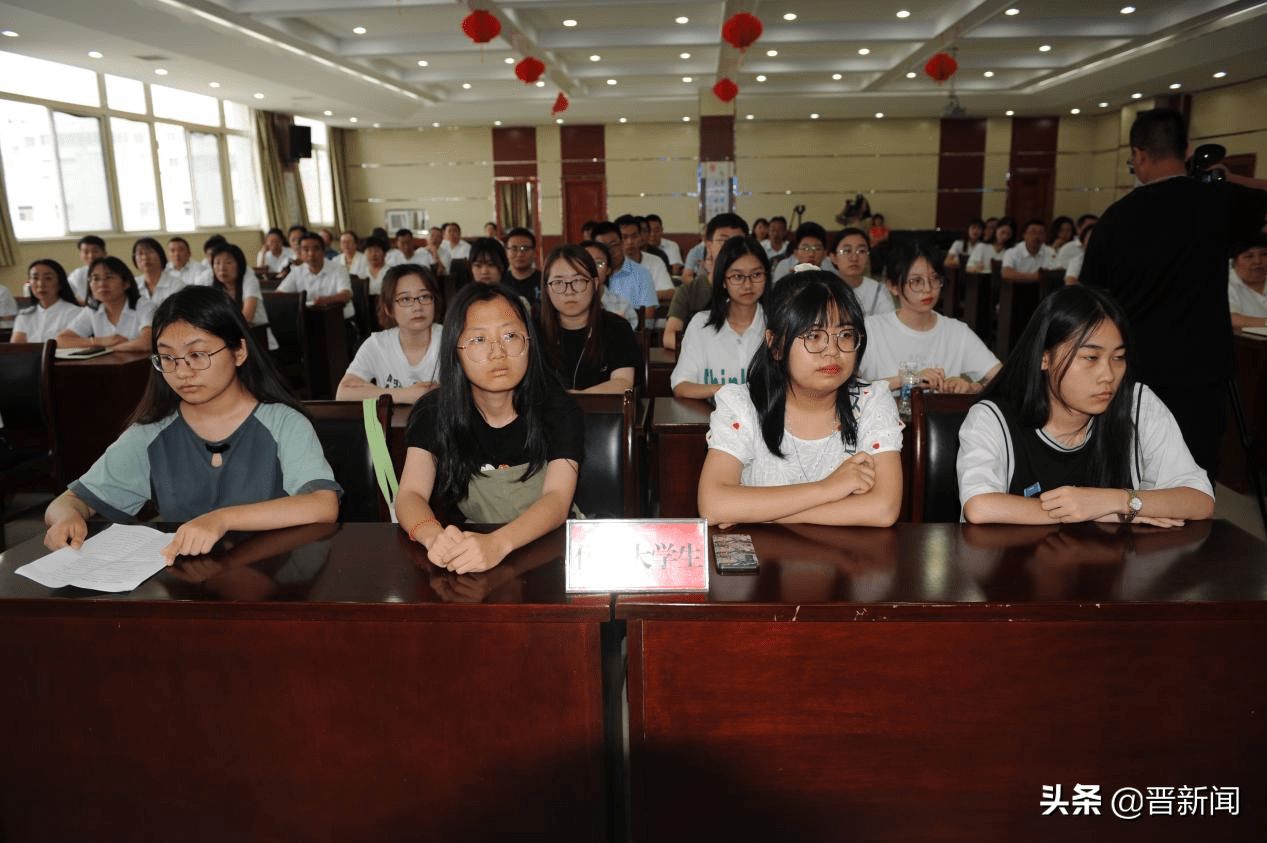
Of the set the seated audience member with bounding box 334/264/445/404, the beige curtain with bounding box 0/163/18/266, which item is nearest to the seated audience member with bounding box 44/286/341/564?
the seated audience member with bounding box 334/264/445/404

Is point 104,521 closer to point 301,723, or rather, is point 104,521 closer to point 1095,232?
point 301,723

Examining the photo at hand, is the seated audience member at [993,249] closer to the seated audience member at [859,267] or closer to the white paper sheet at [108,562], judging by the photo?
the seated audience member at [859,267]

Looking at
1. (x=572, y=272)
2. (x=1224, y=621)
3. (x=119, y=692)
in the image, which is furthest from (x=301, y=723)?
(x=572, y=272)

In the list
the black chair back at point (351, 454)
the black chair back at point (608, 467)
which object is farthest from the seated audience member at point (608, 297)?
the black chair back at point (351, 454)

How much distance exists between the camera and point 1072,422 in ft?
5.35

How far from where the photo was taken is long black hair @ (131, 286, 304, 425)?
163cm

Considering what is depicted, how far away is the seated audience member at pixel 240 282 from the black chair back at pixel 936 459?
14.6 ft

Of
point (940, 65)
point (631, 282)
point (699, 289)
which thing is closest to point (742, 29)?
point (631, 282)

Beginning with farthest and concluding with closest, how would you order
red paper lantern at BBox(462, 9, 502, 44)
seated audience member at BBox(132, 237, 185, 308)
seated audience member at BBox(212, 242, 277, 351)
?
1. red paper lantern at BBox(462, 9, 502, 44)
2. seated audience member at BBox(132, 237, 185, 308)
3. seated audience member at BBox(212, 242, 277, 351)

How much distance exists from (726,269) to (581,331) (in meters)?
0.60

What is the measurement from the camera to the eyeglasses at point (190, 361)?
5.29ft

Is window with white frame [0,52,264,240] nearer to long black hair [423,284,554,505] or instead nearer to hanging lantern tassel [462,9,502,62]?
hanging lantern tassel [462,9,502,62]

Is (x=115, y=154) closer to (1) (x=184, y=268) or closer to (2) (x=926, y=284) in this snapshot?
(1) (x=184, y=268)

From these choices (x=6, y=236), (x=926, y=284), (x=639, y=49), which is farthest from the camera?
(x=639, y=49)
